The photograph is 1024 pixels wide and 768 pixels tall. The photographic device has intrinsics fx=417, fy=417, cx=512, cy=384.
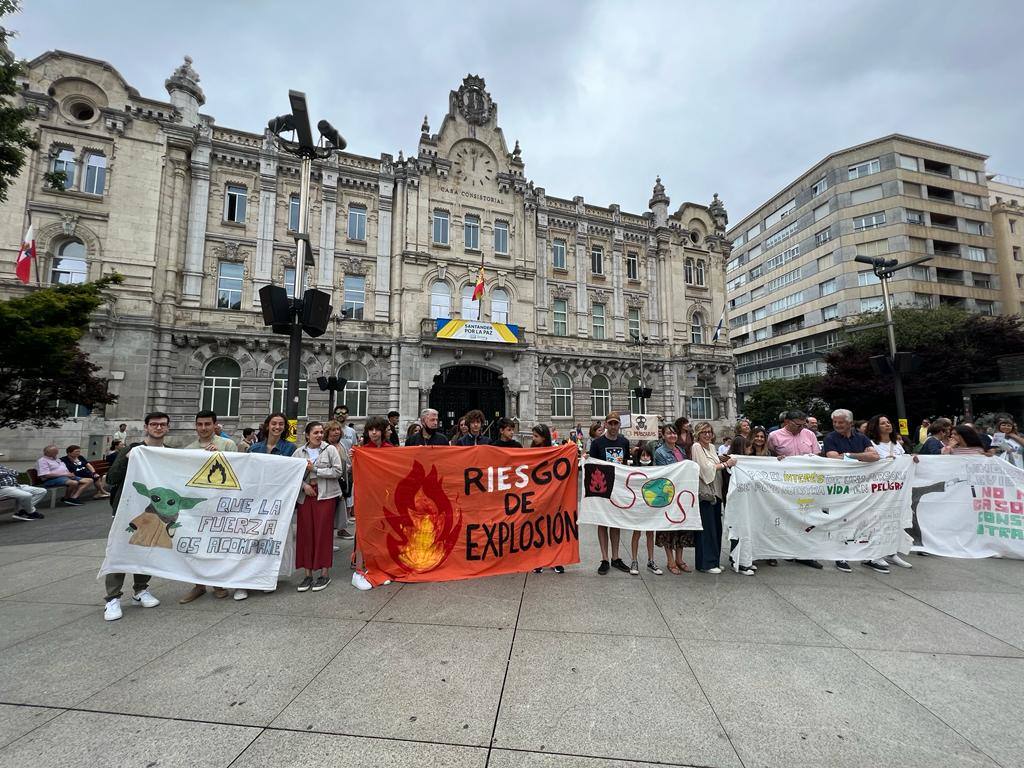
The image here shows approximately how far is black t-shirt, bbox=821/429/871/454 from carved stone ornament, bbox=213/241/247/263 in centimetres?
2658

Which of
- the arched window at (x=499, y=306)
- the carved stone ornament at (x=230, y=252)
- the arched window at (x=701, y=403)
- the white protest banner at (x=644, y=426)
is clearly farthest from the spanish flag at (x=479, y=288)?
the arched window at (x=701, y=403)

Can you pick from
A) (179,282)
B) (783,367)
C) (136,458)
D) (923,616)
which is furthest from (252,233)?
(783,367)

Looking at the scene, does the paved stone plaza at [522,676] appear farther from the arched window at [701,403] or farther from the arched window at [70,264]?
the arched window at [701,403]

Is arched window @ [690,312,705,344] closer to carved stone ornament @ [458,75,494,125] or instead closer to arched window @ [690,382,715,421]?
arched window @ [690,382,715,421]

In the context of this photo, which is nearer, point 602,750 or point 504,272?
point 602,750

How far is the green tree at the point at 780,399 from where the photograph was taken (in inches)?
1448

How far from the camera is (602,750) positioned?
2.47 metres

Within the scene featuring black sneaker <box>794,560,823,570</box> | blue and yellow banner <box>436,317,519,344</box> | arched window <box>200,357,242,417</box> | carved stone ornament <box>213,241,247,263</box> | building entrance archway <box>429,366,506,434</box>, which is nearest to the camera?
black sneaker <box>794,560,823,570</box>

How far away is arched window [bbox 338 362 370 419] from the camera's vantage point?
23.7 metres

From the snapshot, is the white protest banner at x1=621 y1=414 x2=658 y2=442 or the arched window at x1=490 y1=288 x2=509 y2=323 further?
the arched window at x1=490 y1=288 x2=509 y2=323

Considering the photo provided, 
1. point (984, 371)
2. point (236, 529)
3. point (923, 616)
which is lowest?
point (923, 616)

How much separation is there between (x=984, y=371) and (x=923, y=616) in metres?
35.0

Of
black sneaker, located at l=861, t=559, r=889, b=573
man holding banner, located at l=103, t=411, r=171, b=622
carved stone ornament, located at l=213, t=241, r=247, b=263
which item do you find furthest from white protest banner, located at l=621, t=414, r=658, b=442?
carved stone ornament, located at l=213, t=241, r=247, b=263

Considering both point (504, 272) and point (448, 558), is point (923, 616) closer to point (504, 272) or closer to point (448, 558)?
point (448, 558)
